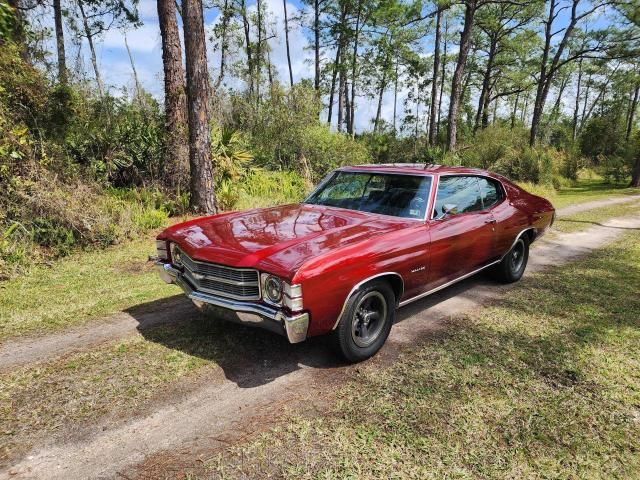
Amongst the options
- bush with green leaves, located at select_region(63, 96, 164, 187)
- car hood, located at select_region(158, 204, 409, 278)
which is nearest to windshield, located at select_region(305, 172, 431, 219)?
car hood, located at select_region(158, 204, 409, 278)

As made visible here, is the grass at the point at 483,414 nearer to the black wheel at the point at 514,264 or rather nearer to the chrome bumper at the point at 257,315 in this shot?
the chrome bumper at the point at 257,315

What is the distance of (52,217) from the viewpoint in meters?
6.75

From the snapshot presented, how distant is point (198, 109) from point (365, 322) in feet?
22.6

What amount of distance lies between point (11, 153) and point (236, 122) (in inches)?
354

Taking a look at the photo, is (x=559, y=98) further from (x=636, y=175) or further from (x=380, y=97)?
(x=636, y=175)

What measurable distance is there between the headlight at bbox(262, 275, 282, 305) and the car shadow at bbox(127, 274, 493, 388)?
0.65 meters

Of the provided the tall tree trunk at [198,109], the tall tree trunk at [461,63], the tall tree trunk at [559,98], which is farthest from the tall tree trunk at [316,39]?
the tall tree trunk at [559,98]

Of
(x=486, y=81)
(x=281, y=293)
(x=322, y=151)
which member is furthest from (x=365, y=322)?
(x=486, y=81)

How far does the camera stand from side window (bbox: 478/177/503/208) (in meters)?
5.18

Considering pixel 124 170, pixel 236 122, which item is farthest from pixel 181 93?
pixel 236 122

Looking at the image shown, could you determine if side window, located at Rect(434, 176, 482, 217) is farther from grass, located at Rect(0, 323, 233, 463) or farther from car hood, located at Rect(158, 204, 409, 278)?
grass, located at Rect(0, 323, 233, 463)

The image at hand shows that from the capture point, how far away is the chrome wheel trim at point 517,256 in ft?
18.9

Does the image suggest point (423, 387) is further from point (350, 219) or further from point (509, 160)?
point (509, 160)

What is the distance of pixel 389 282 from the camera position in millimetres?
3703
